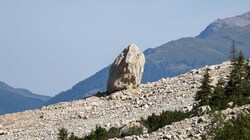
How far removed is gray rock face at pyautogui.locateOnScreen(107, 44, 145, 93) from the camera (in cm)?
6456

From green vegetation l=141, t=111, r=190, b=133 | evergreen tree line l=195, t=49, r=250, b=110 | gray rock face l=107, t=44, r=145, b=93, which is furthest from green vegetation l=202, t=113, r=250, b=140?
gray rock face l=107, t=44, r=145, b=93

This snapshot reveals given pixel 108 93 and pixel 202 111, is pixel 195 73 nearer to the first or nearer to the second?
pixel 108 93

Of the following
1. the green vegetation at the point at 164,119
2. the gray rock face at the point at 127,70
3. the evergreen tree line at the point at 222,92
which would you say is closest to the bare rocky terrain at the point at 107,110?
the gray rock face at the point at 127,70

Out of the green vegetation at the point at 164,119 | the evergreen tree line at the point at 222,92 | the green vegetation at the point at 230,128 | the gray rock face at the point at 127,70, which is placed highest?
the gray rock face at the point at 127,70

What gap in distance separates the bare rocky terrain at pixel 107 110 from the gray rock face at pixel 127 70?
155 centimetres

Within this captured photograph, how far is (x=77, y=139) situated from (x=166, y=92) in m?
18.3

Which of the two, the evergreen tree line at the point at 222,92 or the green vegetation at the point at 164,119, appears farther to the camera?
the evergreen tree line at the point at 222,92

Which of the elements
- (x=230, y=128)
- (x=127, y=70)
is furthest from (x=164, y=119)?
(x=127, y=70)

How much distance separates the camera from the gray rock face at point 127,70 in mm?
64562

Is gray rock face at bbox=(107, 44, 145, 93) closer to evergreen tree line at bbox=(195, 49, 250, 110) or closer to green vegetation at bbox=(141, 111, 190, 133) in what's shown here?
evergreen tree line at bbox=(195, 49, 250, 110)

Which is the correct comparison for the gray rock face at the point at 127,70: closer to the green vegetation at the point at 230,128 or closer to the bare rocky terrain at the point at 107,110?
the bare rocky terrain at the point at 107,110

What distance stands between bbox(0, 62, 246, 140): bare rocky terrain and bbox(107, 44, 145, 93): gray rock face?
5.09 feet

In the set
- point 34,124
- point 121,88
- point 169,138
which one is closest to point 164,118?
point 169,138

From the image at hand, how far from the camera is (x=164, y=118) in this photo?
1574 inches
